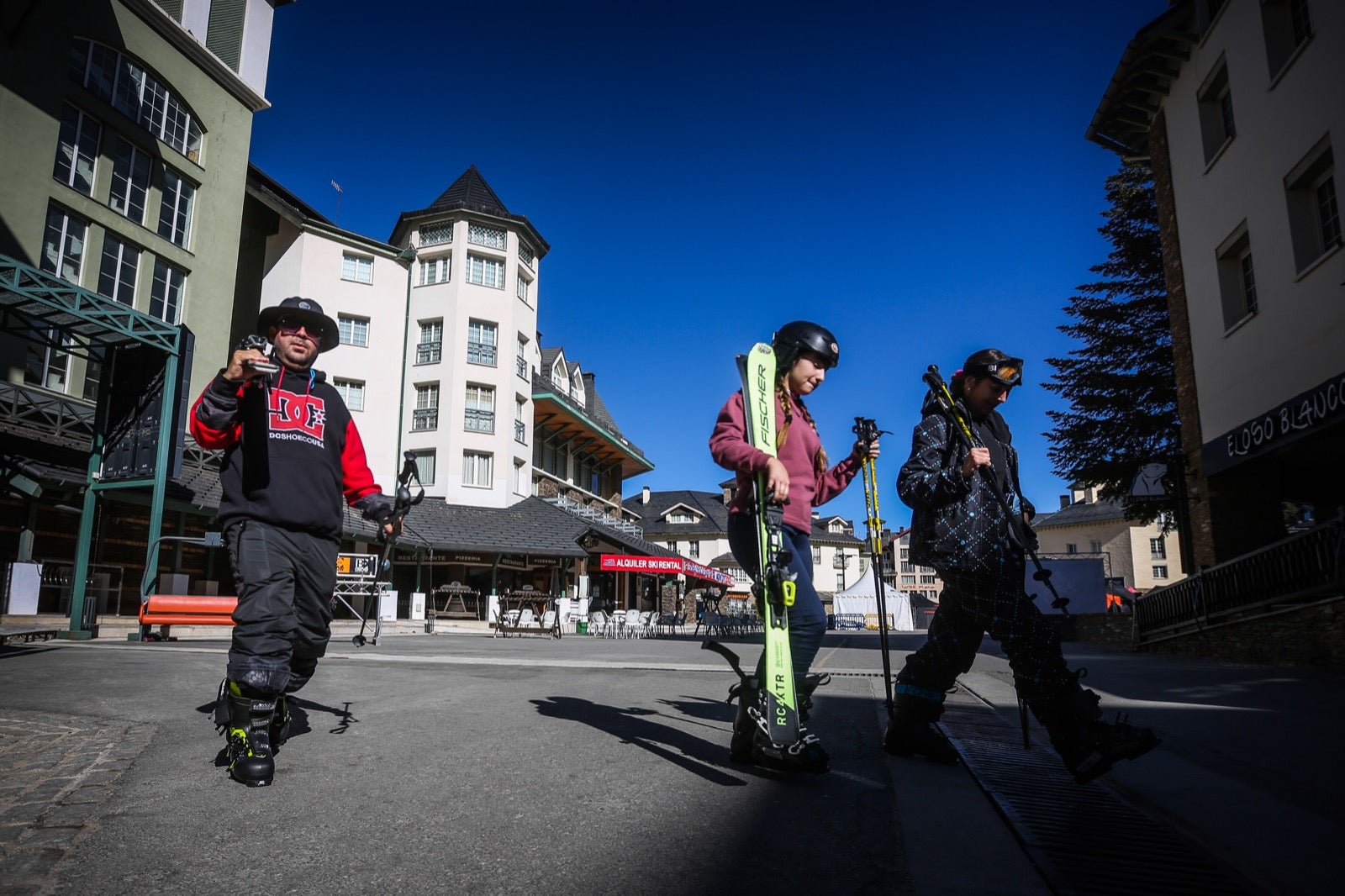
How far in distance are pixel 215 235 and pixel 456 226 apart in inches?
468

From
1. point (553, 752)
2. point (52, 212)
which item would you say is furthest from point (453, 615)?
point (553, 752)

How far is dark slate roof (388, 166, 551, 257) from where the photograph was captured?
34875 millimetres

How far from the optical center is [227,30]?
2462cm

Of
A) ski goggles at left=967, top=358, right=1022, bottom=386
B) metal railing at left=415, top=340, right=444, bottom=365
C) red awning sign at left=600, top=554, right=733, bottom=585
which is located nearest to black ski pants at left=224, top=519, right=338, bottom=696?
ski goggles at left=967, top=358, right=1022, bottom=386

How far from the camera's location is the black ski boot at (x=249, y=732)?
2859 millimetres

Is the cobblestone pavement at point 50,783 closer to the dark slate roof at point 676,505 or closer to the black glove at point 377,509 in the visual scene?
the black glove at point 377,509

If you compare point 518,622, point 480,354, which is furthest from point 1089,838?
point 480,354

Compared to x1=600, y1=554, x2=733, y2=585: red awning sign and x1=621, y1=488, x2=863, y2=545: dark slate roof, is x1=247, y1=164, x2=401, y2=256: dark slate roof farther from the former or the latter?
x1=621, y1=488, x2=863, y2=545: dark slate roof

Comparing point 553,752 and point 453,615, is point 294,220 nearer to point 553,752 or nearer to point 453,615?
point 453,615

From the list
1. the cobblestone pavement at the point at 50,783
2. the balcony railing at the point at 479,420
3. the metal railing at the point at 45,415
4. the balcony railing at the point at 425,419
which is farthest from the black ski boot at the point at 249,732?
the balcony railing at the point at 425,419

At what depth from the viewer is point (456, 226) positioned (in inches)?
1364

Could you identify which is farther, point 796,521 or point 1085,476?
point 1085,476

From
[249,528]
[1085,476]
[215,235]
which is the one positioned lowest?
[249,528]

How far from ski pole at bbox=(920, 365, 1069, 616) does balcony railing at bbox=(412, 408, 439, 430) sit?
31118 mm
